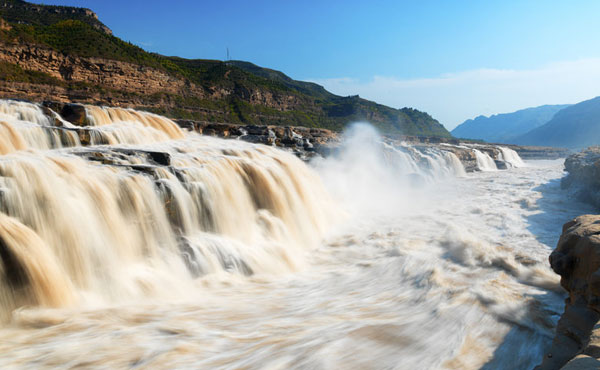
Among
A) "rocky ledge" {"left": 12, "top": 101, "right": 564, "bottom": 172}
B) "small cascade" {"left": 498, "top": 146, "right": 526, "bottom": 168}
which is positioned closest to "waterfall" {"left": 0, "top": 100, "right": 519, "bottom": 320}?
"rocky ledge" {"left": 12, "top": 101, "right": 564, "bottom": 172}

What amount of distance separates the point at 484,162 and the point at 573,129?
14042 cm

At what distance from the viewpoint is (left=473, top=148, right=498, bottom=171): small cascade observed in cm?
2621

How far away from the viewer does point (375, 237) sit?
8.26 meters

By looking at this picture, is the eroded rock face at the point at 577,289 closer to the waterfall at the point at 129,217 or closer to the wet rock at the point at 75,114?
the waterfall at the point at 129,217

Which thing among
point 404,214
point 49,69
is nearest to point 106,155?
point 404,214

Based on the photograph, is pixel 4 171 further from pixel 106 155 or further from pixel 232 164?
pixel 232 164

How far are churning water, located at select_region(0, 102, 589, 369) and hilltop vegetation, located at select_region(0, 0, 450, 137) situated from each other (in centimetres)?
3476

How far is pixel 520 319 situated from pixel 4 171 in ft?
22.8

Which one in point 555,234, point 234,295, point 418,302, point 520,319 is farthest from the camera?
point 555,234

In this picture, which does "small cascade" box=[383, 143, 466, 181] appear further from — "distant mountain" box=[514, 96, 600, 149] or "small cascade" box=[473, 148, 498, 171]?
"distant mountain" box=[514, 96, 600, 149]

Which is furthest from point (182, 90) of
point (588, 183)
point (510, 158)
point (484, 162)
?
point (588, 183)

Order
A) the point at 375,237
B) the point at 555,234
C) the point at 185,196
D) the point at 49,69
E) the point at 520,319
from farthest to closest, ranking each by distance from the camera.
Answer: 1. the point at 49,69
2. the point at 375,237
3. the point at 555,234
4. the point at 185,196
5. the point at 520,319

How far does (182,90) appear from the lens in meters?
50.7

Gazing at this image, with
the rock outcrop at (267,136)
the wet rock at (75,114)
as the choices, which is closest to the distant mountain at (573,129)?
Answer: the rock outcrop at (267,136)
